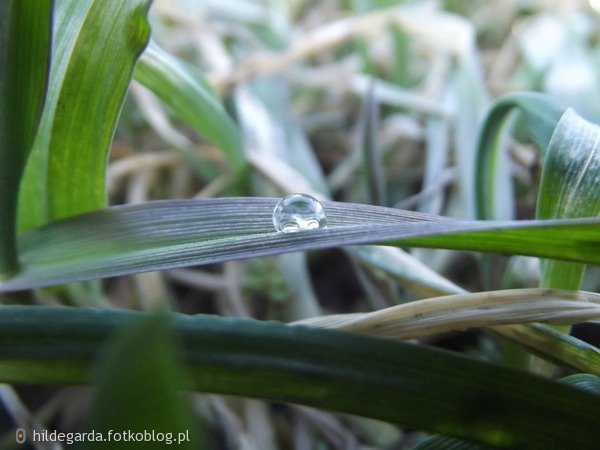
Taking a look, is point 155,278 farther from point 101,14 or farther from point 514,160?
point 514,160

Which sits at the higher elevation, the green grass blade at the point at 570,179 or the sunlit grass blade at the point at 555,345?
the green grass blade at the point at 570,179

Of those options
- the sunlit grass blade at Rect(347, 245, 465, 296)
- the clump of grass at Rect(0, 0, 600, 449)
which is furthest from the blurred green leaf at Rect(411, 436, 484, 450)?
the sunlit grass blade at Rect(347, 245, 465, 296)

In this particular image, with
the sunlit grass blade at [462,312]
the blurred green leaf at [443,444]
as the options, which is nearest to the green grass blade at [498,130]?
the sunlit grass blade at [462,312]

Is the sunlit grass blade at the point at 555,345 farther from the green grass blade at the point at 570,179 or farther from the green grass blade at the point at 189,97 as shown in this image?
the green grass blade at the point at 189,97

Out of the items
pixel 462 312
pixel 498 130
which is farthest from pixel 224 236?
pixel 498 130

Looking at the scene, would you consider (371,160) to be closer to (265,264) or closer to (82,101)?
(265,264)

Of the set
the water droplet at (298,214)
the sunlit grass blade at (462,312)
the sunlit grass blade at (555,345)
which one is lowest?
the sunlit grass blade at (555,345)

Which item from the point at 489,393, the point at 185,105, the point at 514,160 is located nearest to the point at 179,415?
the point at 489,393
